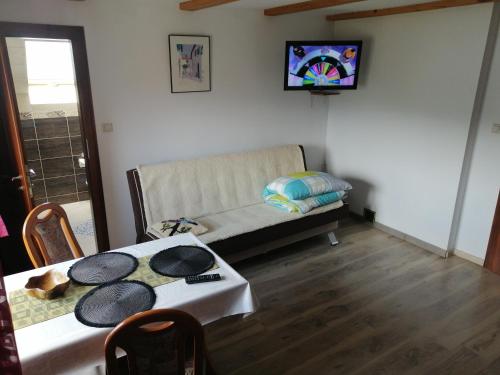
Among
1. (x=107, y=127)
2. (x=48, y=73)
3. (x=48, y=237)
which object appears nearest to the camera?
(x=48, y=237)

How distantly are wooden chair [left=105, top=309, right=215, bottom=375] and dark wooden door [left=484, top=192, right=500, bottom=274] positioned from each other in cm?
293

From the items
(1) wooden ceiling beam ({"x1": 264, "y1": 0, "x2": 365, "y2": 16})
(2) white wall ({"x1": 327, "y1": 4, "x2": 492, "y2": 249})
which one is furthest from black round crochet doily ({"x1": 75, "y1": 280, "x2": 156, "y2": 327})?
(2) white wall ({"x1": 327, "y1": 4, "x2": 492, "y2": 249})

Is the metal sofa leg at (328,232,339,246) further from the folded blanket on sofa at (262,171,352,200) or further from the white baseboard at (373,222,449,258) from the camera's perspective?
the white baseboard at (373,222,449,258)

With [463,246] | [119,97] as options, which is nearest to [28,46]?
[119,97]

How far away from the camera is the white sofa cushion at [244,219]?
3082 millimetres

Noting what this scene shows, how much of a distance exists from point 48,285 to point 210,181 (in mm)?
1892

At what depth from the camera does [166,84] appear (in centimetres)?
334

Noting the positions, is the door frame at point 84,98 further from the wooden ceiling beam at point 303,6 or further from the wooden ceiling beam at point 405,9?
the wooden ceiling beam at point 405,9

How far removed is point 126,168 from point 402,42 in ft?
9.19

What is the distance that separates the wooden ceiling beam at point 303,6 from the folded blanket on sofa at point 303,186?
1476 millimetres

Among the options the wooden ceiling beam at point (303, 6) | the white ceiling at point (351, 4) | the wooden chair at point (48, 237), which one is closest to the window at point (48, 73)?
the white ceiling at point (351, 4)

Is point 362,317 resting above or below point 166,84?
below

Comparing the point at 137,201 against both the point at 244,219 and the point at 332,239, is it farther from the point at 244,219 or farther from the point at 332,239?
the point at 332,239

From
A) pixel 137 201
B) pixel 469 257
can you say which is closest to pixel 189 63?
pixel 137 201
